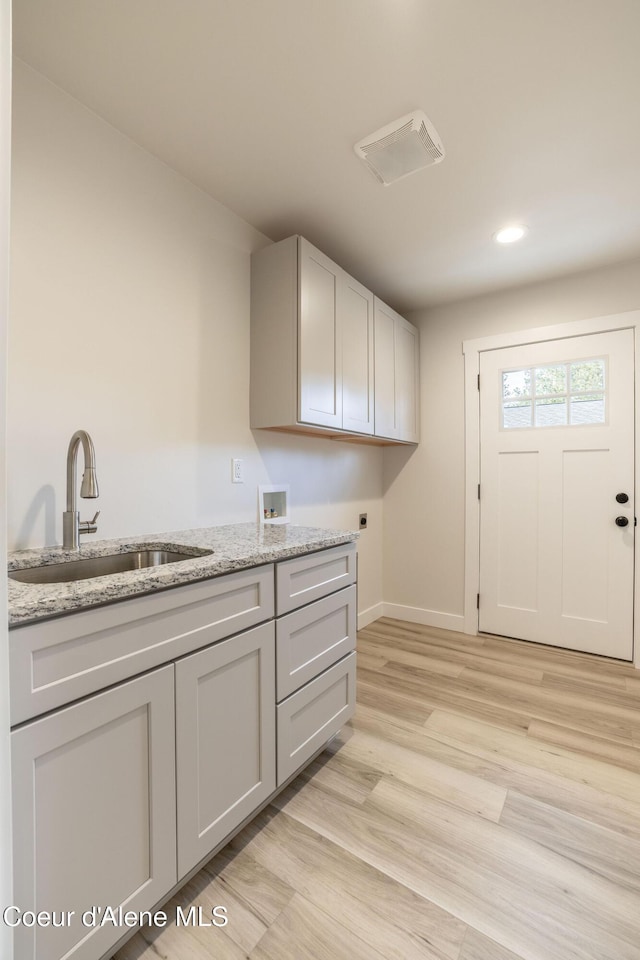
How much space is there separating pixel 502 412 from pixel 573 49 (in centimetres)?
200

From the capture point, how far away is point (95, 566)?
4.68 ft

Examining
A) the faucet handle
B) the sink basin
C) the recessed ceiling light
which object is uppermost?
the recessed ceiling light

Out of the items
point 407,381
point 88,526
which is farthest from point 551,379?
point 88,526

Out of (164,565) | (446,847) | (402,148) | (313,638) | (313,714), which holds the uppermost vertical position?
(402,148)

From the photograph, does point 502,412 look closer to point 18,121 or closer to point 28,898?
point 18,121

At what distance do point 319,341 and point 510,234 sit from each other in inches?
47.7

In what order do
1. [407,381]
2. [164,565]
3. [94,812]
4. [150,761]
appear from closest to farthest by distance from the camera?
1. [94,812]
2. [150,761]
3. [164,565]
4. [407,381]

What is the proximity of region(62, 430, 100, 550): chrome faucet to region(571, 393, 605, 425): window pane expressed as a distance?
2.83 metres

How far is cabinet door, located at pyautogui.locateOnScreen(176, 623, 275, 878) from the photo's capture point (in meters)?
1.12

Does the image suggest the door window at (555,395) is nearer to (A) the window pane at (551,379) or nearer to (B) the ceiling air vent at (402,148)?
(A) the window pane at (551,379)

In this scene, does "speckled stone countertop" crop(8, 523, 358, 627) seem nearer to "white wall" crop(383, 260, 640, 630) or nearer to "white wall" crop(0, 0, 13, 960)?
"white wall" crop(0, 0, 13, 960)

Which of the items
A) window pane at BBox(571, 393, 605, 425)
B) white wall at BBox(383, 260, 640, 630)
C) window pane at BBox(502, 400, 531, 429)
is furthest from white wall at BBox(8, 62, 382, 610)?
window pane at BBox(571, 393, 605, 425)

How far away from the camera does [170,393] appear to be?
70.6 inches

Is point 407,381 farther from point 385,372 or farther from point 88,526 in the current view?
point 88,526
